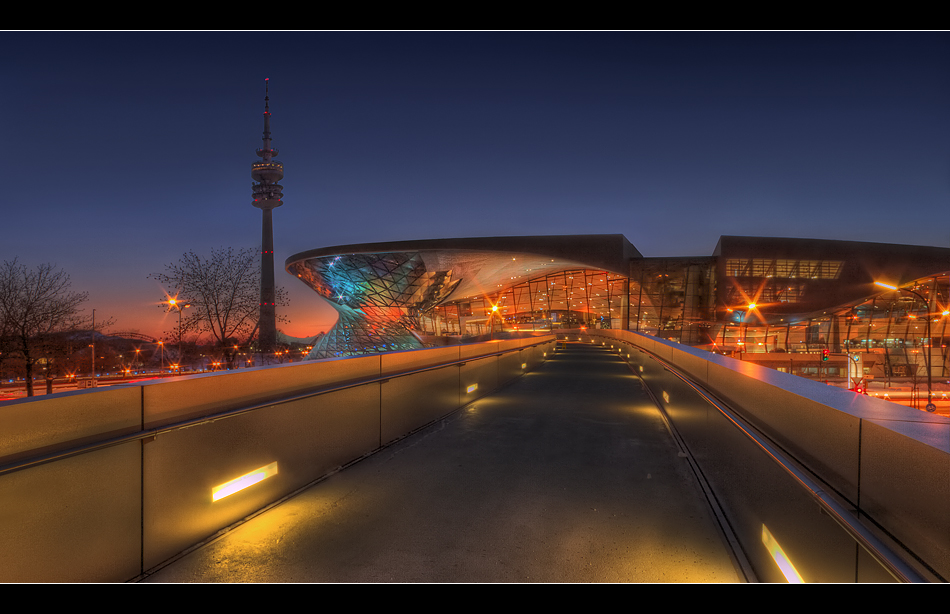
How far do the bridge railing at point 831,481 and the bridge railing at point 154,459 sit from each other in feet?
12.7

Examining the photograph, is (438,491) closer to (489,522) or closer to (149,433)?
(489,522)

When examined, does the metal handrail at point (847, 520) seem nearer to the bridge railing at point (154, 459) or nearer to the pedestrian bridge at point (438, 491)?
the pedestrian bridge at point (438, 491)

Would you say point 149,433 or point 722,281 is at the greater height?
point 722,281

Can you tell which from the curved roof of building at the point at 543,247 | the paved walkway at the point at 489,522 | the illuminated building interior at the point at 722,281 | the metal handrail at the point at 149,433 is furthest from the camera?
the curved roof of building at the point at 543,247

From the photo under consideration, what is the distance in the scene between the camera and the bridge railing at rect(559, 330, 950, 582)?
1583 mm

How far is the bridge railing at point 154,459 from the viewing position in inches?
98.3

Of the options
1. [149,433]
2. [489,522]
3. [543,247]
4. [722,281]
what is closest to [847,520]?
[489,522]

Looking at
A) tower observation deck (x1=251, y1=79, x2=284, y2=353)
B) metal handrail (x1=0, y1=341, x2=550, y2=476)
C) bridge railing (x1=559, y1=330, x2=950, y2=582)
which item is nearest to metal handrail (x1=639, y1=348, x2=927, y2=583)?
bridge railing (x1=559, y1=330, x2=950, y2=582)

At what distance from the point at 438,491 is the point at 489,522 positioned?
875 mm

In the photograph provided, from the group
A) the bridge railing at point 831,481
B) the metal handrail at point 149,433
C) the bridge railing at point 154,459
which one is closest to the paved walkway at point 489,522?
the bridge railing at point 154,459

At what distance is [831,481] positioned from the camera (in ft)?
7.32

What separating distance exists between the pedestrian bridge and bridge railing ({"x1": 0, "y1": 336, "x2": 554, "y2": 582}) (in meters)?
0.01

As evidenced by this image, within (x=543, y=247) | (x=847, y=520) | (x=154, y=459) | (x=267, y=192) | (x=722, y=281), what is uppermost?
(x=267, y=192)
